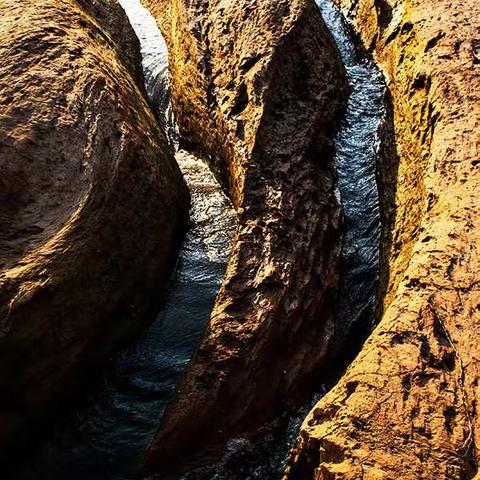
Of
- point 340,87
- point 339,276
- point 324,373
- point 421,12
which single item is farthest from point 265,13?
point 324,373

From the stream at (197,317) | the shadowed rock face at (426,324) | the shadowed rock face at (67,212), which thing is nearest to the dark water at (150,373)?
the stream at (197,317)

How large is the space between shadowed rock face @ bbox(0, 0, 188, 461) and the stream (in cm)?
20

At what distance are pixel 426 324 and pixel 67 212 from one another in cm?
245

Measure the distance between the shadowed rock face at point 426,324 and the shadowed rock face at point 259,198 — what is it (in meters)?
0.65

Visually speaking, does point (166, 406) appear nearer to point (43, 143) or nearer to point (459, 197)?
point (43, 143)

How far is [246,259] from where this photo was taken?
4.57 m

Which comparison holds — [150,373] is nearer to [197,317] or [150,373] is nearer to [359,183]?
[197,317]

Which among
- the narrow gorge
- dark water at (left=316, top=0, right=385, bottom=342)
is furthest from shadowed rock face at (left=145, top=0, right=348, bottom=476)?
dark water at (left=316, top=0, right=385, bottom=342)

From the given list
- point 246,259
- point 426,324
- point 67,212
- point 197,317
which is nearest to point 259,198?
point 246,259

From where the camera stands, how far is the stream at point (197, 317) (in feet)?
13.0

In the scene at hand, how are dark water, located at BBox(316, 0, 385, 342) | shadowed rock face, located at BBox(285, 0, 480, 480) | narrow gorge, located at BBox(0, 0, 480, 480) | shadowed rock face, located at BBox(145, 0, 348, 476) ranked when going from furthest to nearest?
1. dark water, located at BBox(316, 0, 385, 342)
2. shadowed rock face, located at BBox(145, 0, 348, 476)
3. narrow gorge, located at BBox(0, 0, 480, 480)
4. shadowed rock face, located at BBox(285, 0, 480, 480)

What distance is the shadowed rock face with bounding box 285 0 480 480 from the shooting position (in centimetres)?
299

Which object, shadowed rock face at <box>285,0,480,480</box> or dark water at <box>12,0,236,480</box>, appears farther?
dark water at <box>12,0,236,480</box>

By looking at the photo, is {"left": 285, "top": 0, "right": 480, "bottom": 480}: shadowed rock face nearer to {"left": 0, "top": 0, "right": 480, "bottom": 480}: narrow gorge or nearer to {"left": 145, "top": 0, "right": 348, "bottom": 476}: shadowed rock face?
{"left": 0, "top": 0, "right": 480, "bottom": 480}: narrow gorge
